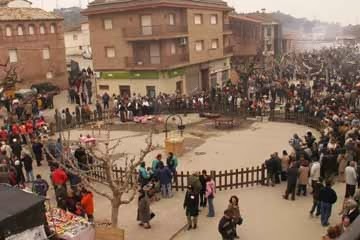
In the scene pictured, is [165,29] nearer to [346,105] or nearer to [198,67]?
[198,67]

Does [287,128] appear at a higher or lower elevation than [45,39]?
lower

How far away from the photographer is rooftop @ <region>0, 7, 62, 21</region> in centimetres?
4041

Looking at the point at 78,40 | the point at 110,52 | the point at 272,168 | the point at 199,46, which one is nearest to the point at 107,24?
the point at 110,52

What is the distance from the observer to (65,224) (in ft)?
35.2

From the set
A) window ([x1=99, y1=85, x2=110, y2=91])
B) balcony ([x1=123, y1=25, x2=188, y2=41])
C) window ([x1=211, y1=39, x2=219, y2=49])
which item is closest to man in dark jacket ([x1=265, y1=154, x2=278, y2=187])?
balcony ([x1=123, y1=25, x2=188, y2=41])

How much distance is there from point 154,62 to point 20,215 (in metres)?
27.6

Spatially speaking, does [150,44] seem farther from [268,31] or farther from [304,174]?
[268,31]

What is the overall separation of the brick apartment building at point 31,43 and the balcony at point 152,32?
449 inches

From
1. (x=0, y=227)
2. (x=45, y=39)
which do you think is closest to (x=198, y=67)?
(x=45, y=39)

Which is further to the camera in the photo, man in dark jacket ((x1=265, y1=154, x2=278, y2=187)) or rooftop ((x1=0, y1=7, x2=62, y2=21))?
rooftop ((x1=0, y1=7, x2=62, y2=21))

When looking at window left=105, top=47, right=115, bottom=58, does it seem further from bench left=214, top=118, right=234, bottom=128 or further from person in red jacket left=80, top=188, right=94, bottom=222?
person in red jacket left=80, top=188, right=94, bottom=222

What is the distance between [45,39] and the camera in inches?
1722

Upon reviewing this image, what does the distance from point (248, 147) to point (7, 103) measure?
62.3 feet

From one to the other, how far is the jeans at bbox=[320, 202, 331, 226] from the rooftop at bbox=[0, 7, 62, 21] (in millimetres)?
35715
